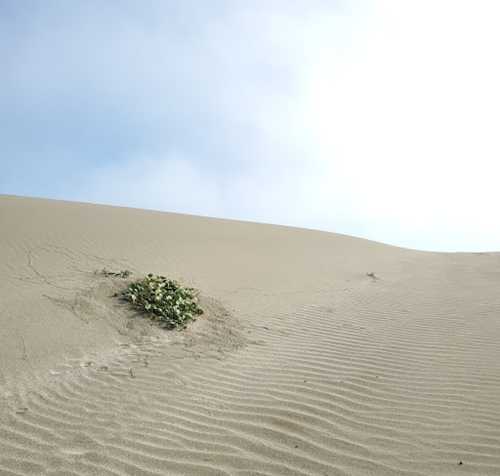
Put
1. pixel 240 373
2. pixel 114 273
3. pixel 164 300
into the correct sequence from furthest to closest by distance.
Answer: pixel 114 273 → pixel 164 300 → pixel 240 373

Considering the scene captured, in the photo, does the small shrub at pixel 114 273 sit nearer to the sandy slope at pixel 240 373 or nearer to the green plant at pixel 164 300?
the sandy slope at pixel 240 373

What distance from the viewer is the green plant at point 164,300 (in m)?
7.52

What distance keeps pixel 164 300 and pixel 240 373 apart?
2.61 metres

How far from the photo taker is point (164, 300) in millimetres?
7902

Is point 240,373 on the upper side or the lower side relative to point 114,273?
lower

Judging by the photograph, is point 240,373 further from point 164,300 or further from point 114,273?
point 114,273

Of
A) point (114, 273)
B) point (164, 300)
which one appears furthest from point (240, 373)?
point (114, 273)

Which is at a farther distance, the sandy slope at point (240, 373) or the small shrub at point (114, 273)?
the small shrub at point (114, 273)

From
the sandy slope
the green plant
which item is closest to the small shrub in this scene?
the sandy slope

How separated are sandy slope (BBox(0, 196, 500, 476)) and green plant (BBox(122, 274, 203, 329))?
28 centimetres

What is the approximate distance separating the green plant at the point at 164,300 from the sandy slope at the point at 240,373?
281 millimetres

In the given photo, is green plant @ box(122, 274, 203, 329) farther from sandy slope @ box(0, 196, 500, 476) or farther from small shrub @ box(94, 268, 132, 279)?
small shrub @ box(94, 268, 132, 279)

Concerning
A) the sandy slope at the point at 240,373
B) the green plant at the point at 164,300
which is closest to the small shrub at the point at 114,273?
the sandy slope at the point at 240,373

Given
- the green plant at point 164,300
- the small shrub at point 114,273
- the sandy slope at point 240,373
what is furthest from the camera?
the small shrub at point 114,273
